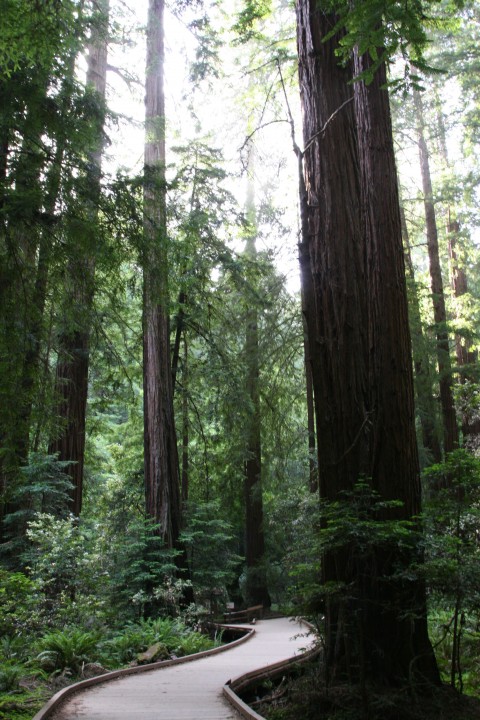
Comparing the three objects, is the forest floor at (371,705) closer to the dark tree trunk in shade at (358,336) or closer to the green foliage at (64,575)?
the dark tree trunk in shade at (358,336)

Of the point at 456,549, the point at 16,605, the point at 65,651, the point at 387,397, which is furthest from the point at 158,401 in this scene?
the point at 456,549

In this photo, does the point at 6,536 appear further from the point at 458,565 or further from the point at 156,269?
the point at 458,565

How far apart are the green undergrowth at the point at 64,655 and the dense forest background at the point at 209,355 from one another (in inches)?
1.5

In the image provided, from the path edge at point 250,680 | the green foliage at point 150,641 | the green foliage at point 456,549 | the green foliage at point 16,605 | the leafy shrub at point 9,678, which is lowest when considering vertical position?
the green foliage at point 150,641

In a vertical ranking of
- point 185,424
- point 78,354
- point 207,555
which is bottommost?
point 207,555

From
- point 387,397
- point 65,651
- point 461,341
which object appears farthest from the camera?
point 461,341

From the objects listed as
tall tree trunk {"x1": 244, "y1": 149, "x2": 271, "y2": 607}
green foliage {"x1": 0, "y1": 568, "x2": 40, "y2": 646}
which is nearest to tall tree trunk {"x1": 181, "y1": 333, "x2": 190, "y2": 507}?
tall tree trunk {"x1": 244, "y1": 149, "x2": 271, "y2": 607}

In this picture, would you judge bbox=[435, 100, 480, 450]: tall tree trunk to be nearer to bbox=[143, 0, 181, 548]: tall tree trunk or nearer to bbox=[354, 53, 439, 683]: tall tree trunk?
bbox=[143, 0, 181, 548]: tall tree trunk

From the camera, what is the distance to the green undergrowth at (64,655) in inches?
221

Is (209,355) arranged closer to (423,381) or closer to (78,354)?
(78,354)

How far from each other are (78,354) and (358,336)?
7.39m

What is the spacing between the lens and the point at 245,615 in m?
15.7

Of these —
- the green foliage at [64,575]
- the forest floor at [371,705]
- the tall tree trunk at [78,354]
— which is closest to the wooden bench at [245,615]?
the tall tree trunk at [78,354]

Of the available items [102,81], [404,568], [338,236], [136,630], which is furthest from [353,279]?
[102,81]
